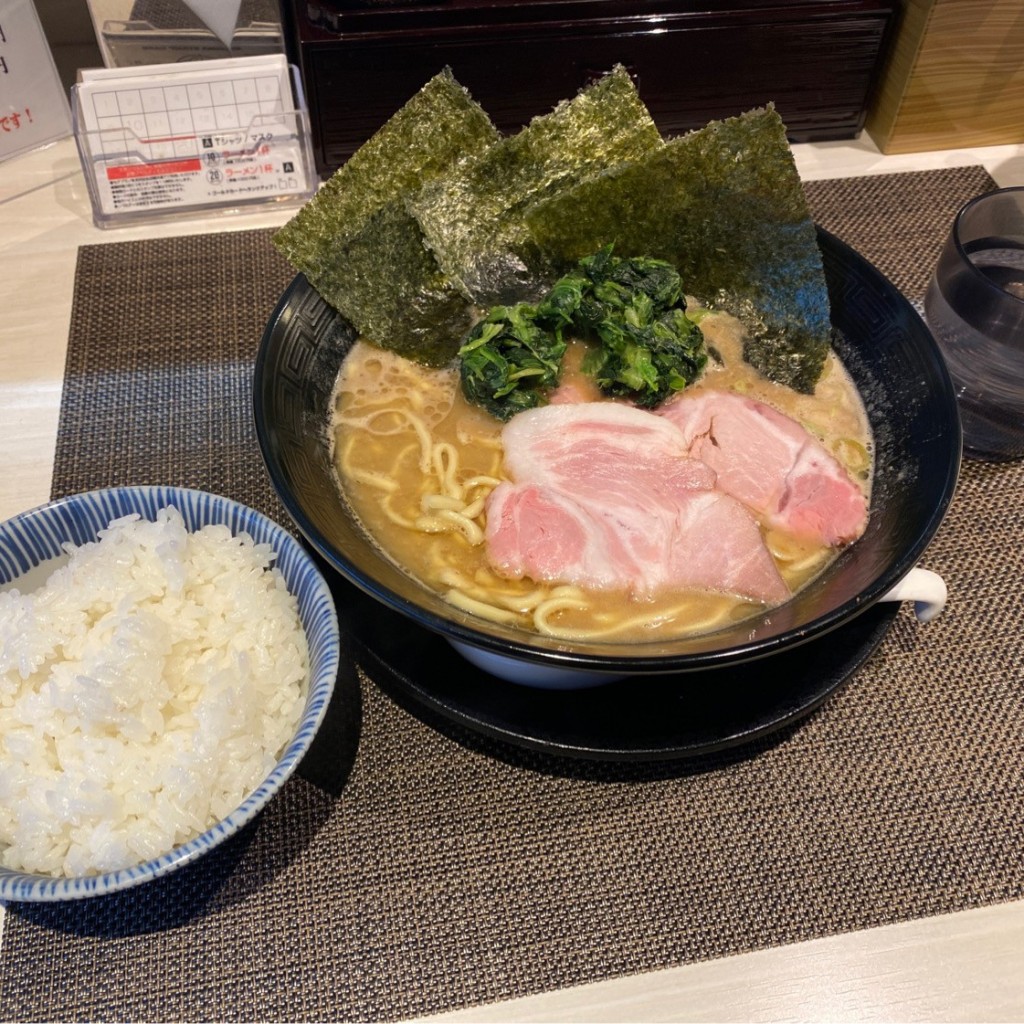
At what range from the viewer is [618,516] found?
5.18 ft

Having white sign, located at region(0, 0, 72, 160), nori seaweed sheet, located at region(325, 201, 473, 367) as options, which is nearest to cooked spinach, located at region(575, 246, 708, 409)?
nori seaweed sheet, located at region(325, 201, 473, 367)

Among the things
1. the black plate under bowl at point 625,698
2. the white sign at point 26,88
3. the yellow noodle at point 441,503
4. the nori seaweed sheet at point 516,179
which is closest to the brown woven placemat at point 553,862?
the black plate under bowl at point 625,698

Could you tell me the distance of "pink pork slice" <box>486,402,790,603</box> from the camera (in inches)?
60.3

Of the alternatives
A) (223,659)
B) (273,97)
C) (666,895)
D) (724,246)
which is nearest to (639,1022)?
(666,895)

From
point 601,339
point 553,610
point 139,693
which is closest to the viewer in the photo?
point 139,693

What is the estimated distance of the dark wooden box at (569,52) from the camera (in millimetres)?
2225

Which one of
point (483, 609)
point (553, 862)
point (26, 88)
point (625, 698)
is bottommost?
point (553, 862)

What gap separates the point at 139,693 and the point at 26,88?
6.35 ft

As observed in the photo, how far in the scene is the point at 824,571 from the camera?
1563mm

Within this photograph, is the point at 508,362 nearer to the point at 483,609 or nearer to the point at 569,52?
the point at 483,609

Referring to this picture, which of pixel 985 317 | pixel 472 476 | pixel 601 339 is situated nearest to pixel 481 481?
pixel 472 476

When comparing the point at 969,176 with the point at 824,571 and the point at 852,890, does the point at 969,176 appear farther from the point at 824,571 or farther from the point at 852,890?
the point at 852,890

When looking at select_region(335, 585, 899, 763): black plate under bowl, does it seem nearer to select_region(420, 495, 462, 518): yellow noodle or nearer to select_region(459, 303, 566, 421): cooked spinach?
select_region(420, 495, 462, 518): yellow noodle

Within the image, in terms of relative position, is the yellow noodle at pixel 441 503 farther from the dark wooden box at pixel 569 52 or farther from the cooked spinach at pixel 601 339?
the dark wooden box at pixel 569 52
